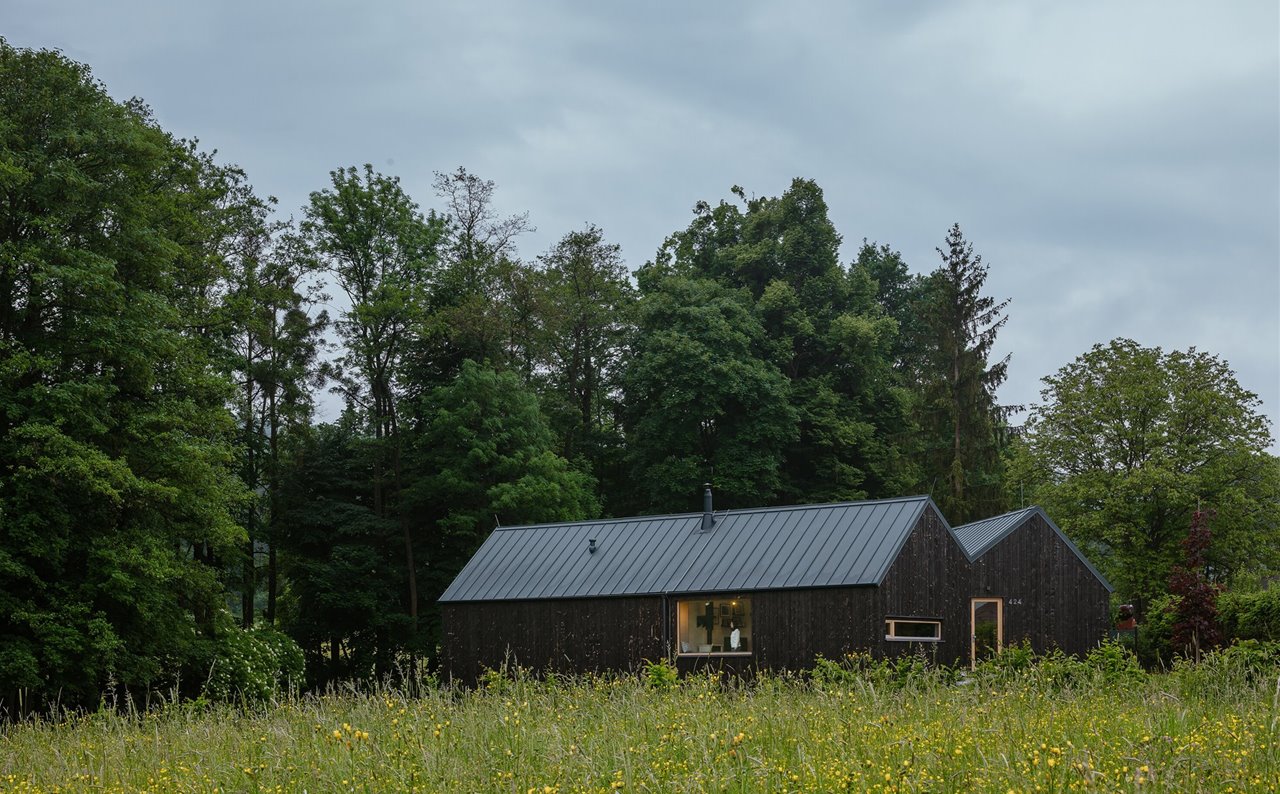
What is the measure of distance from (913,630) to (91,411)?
17483 mm

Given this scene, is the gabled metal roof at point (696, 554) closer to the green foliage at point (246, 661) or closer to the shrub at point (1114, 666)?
the green foliage at point (246, 661)

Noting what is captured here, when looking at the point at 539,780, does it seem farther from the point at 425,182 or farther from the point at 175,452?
the point at 425,182

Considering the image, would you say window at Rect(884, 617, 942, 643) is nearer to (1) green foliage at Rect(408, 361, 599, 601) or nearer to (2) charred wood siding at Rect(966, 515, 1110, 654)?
(2) charred wood siding at Rect(966, 515, 1110, 654)

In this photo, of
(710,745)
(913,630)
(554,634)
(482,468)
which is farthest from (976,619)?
(710,745)

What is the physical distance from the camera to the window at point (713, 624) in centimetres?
2603

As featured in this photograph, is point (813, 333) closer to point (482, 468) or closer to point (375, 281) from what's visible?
point (482, 468)

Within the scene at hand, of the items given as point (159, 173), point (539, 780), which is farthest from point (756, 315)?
point (539, 780)

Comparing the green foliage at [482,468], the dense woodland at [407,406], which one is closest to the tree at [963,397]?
the dense woodland at [407,406]

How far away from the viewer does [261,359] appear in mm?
37750

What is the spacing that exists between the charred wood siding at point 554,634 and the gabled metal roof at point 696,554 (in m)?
0.30

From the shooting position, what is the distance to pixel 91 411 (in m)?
25.0

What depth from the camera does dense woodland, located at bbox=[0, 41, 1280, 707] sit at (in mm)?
25375

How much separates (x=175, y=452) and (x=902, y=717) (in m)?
21.0

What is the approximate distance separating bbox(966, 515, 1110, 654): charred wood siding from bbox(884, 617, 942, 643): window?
2253 mm
